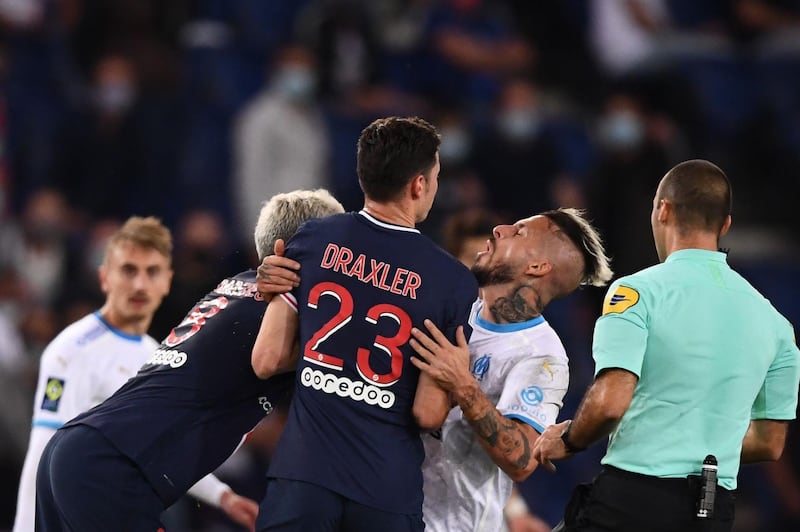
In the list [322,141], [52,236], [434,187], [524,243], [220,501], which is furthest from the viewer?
[322,141]

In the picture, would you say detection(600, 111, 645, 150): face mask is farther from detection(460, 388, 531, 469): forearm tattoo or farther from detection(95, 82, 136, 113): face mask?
detection(460, 388, 531, 469): forearm tattoo

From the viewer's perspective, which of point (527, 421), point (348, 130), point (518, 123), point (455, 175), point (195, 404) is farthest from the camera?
point (518, 123)

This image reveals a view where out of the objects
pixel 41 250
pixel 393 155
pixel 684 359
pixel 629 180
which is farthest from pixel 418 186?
pixel 629 180

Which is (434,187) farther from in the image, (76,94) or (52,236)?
(76,94)

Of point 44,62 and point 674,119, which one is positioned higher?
point 674,119

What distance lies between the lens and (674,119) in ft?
42.8

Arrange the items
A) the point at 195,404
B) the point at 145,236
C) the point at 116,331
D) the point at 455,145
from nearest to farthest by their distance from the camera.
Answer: the point at 195,404 → the point at 116,331 → the point at 145,236 → the point at 455,145

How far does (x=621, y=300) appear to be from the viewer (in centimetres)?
461

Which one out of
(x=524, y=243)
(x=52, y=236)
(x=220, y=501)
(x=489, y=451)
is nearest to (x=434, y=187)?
(x=524, y=243)

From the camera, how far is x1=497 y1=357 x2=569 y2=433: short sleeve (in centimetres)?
503

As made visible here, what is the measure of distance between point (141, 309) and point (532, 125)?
6648 millimetres

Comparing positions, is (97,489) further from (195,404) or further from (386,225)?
(386,225)

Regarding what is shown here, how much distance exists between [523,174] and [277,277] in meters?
7.19

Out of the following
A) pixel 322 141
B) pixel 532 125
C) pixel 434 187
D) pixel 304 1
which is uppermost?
pixel 304 1
